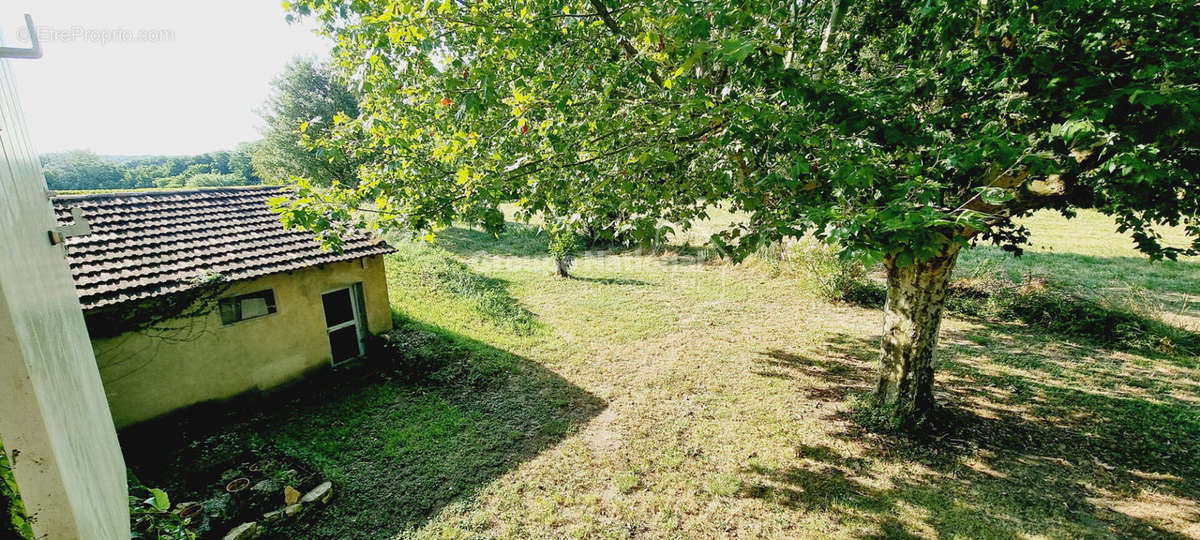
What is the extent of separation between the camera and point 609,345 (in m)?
11.1

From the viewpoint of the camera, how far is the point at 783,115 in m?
4.12

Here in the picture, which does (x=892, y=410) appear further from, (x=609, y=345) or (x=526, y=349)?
(x=526, y=349)

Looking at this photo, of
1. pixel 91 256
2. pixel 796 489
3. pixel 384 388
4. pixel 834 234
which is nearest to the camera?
pixel 834 234

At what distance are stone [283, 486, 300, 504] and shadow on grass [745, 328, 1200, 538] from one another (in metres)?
5.86

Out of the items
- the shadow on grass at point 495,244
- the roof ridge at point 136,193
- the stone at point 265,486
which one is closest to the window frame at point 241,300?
the roof ridge at point 136,193

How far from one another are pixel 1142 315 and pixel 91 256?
21.0 m

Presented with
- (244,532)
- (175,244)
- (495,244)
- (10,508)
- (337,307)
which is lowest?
(244,532)

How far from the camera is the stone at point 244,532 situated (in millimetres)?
5086

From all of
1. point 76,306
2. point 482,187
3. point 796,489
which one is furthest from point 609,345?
point 76,306

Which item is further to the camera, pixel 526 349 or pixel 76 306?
pixel 526 349

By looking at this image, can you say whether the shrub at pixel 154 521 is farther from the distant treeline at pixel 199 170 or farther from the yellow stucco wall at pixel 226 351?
the distant treeline at pixel 199 170

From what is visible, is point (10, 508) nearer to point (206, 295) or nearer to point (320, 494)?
point (320, 494)

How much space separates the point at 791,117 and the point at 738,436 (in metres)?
5.11

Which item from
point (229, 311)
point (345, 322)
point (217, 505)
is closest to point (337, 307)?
point (345, 322)
